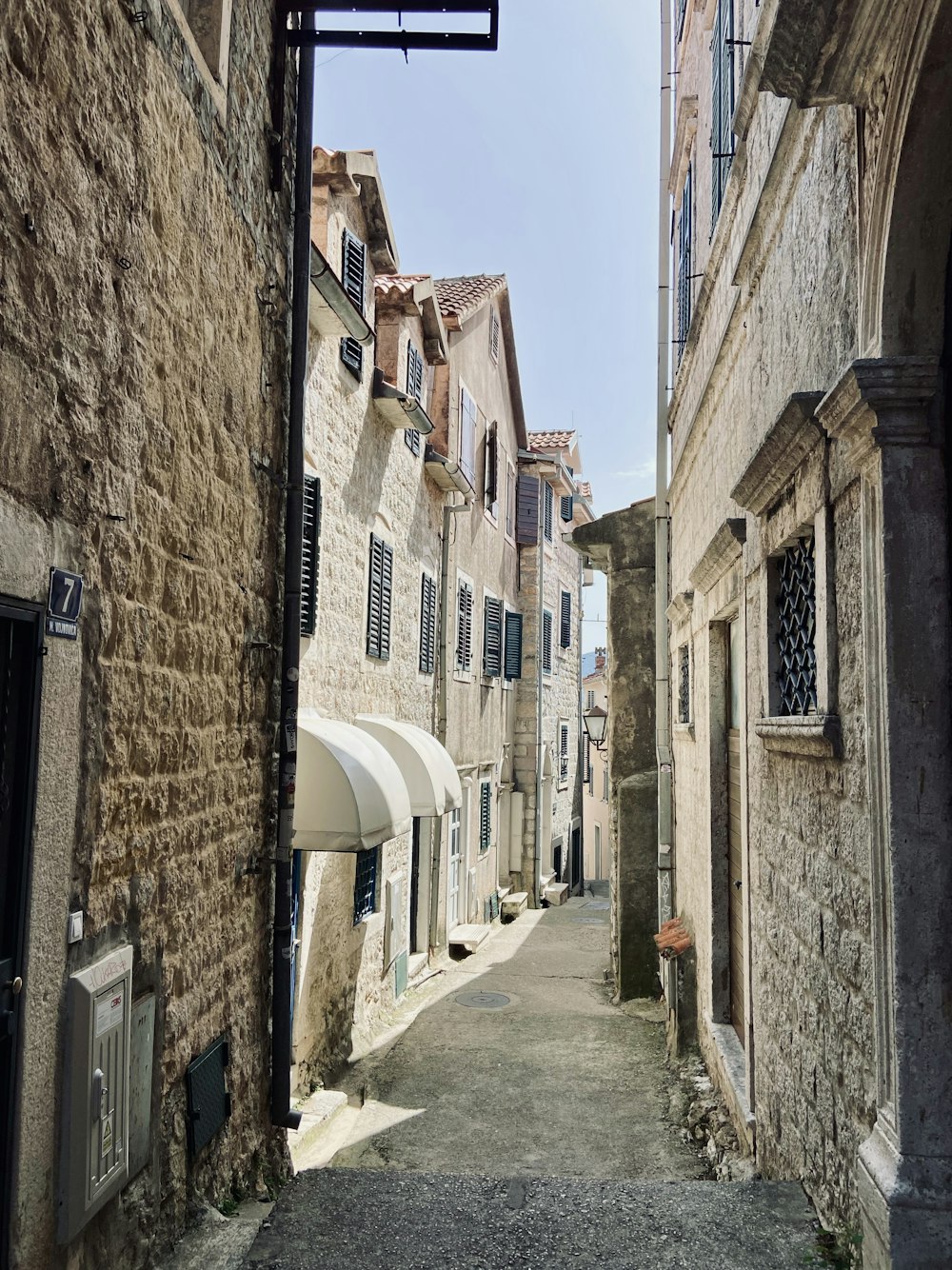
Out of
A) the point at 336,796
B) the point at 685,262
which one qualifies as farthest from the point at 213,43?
the point at 685,262

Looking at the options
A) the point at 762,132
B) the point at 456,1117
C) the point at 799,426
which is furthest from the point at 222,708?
the point at 456,1117

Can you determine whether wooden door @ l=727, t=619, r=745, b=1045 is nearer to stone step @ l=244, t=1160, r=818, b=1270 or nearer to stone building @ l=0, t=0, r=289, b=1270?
stone step @ l=244, t=1160, r=818, b=1270

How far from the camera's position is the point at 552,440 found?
26062mm

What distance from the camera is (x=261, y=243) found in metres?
4.78

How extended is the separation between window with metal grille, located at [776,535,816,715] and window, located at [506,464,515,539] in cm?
1485

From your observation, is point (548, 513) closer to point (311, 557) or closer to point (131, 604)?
point (311, 557)

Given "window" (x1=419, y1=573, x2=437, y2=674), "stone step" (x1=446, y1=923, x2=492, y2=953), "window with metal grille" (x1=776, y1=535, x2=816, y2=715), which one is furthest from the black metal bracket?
"stone step" (x1=446, y1=923, x2=492, y2=953)

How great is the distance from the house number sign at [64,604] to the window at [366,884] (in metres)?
6.63

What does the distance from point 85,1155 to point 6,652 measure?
1.47 meters

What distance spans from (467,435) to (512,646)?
17.9ft

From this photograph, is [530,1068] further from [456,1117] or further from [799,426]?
[799,426]

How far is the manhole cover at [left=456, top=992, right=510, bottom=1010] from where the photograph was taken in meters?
10.7

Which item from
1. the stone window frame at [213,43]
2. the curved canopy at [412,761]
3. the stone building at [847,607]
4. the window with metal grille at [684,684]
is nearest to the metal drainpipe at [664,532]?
the window with metal grille at [684,684]

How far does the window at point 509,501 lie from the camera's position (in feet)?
64.2
